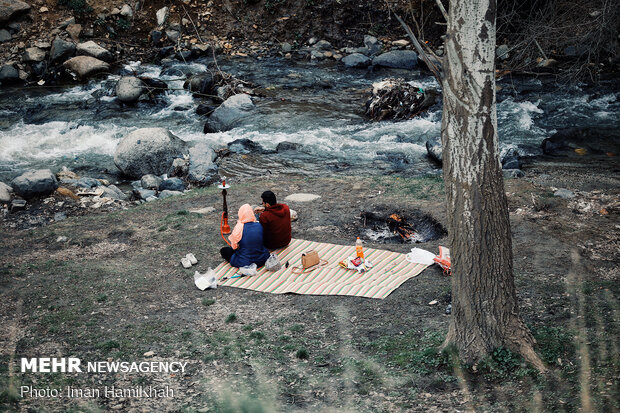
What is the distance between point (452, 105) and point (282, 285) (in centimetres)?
350

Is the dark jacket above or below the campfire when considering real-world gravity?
above

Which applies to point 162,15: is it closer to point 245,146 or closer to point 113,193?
point 245,146

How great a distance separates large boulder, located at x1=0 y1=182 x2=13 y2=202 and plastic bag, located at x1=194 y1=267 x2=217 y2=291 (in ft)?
19.3

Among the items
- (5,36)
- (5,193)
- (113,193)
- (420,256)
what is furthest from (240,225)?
(5,36)

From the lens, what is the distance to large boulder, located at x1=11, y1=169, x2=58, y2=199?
11.3 m

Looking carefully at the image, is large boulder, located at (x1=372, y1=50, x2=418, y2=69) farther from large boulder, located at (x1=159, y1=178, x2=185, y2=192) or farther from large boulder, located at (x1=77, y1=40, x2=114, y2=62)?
large boulder, located at (x1=159, y1=178, x2=185, y2=192)

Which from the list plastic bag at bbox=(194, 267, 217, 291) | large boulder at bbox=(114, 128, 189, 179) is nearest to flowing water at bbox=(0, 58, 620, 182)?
large boulder at bbox=(114, 128, 189, 179)

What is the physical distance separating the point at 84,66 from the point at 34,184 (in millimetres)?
10428

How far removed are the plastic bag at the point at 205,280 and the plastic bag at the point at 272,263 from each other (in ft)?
2.42

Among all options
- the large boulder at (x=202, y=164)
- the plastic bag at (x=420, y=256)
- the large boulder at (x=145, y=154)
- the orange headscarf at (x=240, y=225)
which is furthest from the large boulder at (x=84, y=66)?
the plastic bag at (x=420, y=256)

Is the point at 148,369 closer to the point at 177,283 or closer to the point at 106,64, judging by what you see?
the point at 177,283

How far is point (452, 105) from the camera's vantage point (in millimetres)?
4859

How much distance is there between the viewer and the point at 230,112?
1655 centimetres

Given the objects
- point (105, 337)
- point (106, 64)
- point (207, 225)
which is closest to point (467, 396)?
point (105, 337)
